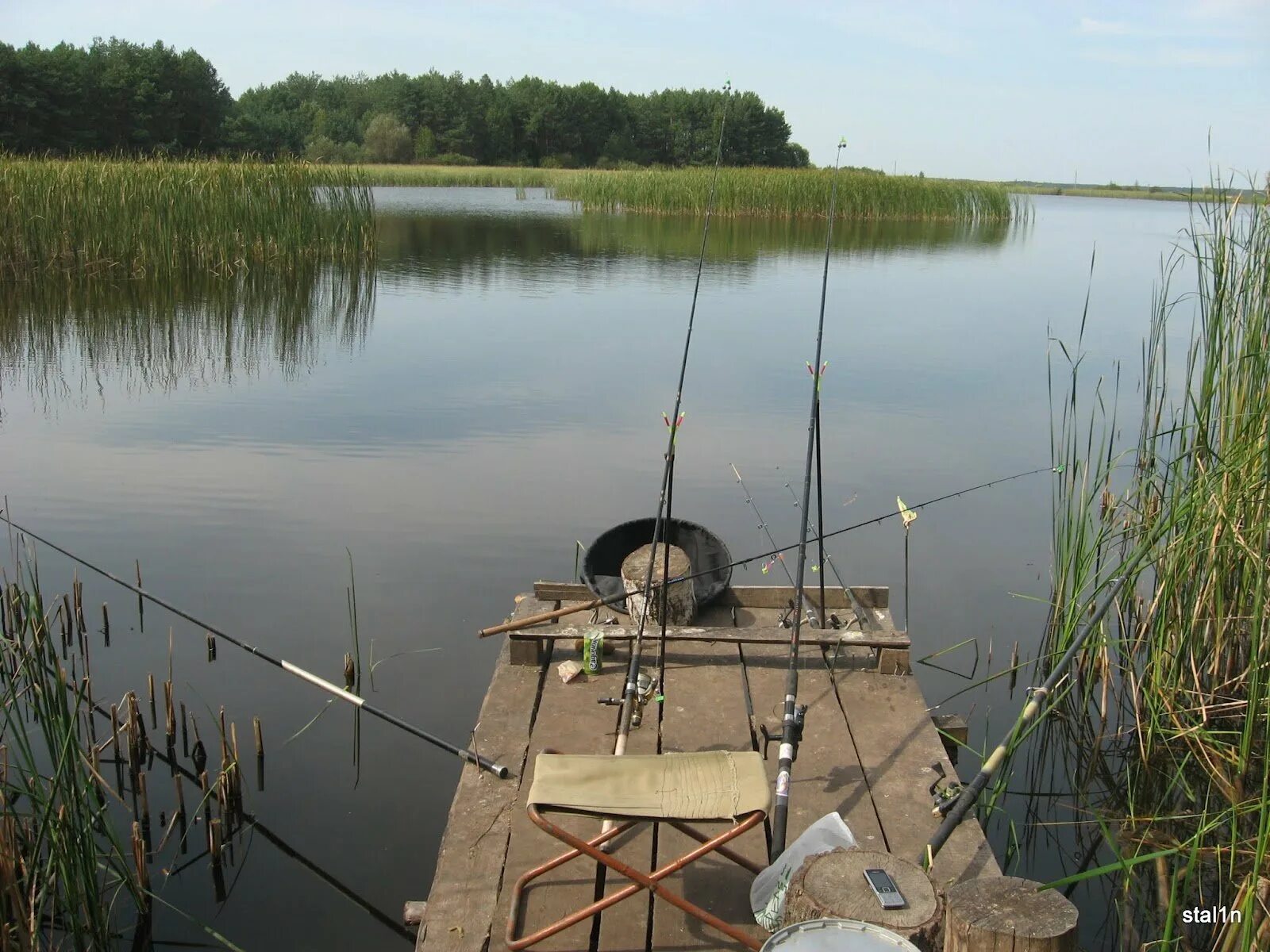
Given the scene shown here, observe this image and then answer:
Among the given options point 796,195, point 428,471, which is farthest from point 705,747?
point 796,195

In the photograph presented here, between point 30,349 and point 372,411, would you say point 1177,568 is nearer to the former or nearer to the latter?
point 372,411

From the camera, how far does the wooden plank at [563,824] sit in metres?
2.73

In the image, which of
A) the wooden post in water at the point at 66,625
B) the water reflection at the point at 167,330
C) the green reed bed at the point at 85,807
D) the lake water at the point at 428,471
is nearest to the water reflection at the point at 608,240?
the lake water at the point at 428,471

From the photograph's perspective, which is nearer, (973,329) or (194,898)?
(194,898)

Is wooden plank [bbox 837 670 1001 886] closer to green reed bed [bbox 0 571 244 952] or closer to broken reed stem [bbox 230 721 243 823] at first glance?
green reed bed [bbox 0 571 244 952]

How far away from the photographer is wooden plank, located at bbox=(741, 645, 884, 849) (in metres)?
3.20

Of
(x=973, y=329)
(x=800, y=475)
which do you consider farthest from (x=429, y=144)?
(x=800, y=475)

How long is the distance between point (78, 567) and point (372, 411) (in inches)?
150

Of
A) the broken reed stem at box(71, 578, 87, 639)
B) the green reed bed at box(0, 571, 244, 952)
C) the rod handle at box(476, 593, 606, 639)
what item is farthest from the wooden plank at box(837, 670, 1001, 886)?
the broken reed stem at box(71, 578, 87, 639)

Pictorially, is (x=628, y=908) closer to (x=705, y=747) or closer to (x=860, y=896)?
(x=860, y=896)

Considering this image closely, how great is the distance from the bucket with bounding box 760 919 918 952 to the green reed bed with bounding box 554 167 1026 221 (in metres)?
24.5

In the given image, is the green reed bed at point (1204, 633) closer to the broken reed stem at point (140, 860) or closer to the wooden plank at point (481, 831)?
the wooden plank at point (481, 831)

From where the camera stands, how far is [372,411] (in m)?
9.38

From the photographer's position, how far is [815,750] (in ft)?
11.8
